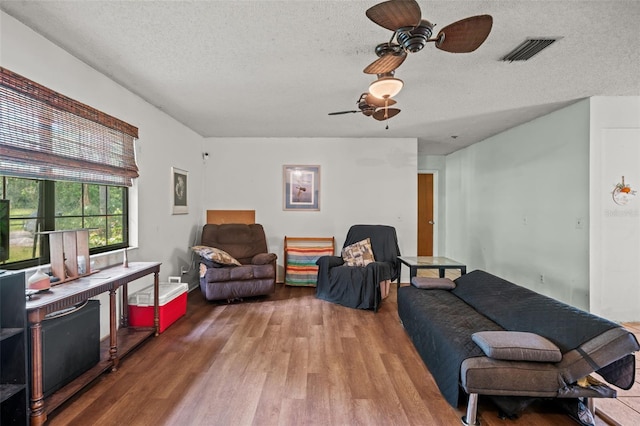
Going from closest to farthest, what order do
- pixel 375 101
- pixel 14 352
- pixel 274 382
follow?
pixel 14 352, pixel 274 382, pixel 375 101

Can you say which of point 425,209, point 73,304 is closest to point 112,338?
point 73,304

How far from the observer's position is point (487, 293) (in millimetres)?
2648

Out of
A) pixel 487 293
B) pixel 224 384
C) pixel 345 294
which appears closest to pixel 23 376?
pixel 224 384

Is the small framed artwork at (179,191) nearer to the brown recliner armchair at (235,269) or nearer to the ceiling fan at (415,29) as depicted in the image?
the brown recliner armchair at (235,269)

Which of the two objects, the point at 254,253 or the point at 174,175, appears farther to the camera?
the point at 254,253

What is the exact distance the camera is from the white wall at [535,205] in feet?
11.4

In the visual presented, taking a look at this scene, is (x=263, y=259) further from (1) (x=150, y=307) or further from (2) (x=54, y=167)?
(2) (x=54, y=167)

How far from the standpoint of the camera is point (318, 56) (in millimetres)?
2389

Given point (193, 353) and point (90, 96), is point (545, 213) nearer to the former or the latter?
point (193, 353)

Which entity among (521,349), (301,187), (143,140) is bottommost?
(521,349)

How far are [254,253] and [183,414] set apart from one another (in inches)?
112

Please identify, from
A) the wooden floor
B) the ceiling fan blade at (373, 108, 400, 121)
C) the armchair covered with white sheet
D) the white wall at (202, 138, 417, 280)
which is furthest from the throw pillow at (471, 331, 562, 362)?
the white wall at (202, 138, 417, 280)

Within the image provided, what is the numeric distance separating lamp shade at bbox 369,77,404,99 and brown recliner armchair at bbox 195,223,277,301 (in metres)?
2.67

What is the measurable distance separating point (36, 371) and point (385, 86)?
2.85 meters
